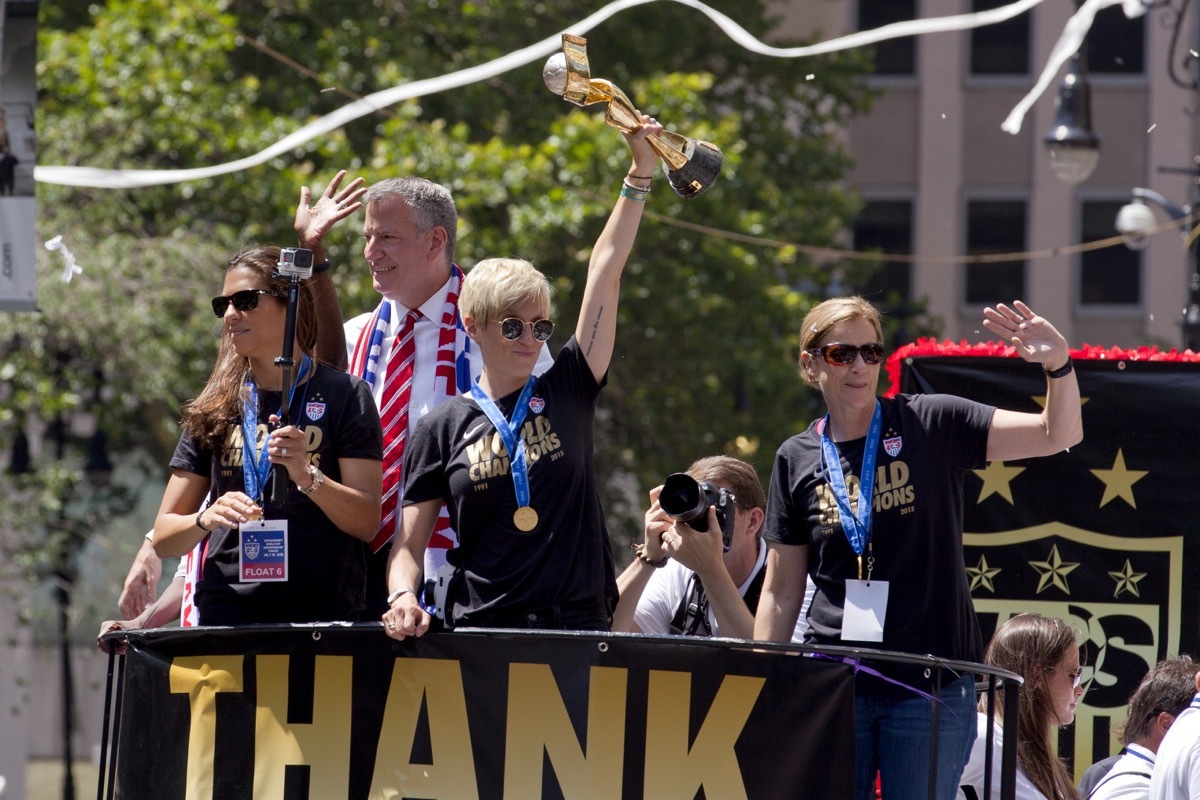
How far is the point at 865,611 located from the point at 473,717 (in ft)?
3.25

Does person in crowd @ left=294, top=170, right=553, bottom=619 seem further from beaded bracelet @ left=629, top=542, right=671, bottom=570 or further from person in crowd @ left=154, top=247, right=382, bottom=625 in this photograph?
beaded bracelet @ left=629, top=542, right=671, bottom=570

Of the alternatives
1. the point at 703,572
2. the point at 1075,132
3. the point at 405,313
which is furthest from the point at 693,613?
the point at 1075,132

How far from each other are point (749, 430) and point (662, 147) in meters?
10.2

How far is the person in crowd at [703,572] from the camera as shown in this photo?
4418 millimetres

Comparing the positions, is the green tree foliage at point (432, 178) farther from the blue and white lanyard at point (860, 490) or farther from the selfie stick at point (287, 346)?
the blue and white lanyard at point (860, 490)

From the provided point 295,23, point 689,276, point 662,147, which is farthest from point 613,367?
point 662,147

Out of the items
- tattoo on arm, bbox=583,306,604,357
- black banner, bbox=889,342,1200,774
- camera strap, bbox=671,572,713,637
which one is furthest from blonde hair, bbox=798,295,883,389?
black banner, bbox=889,342,1200,774

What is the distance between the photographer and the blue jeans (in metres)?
3.98

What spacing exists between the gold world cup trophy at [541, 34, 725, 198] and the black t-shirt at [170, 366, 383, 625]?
96cm

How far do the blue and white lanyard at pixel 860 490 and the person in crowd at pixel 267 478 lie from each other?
3.84ft

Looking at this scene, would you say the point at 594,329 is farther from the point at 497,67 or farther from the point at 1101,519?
the point at 497,67

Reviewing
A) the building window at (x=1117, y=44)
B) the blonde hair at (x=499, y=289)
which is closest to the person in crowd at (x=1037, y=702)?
the blonde hair at (x=499, y=289)

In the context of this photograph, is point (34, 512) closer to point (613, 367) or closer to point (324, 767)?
point (613, 367)

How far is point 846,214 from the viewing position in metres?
15.4
